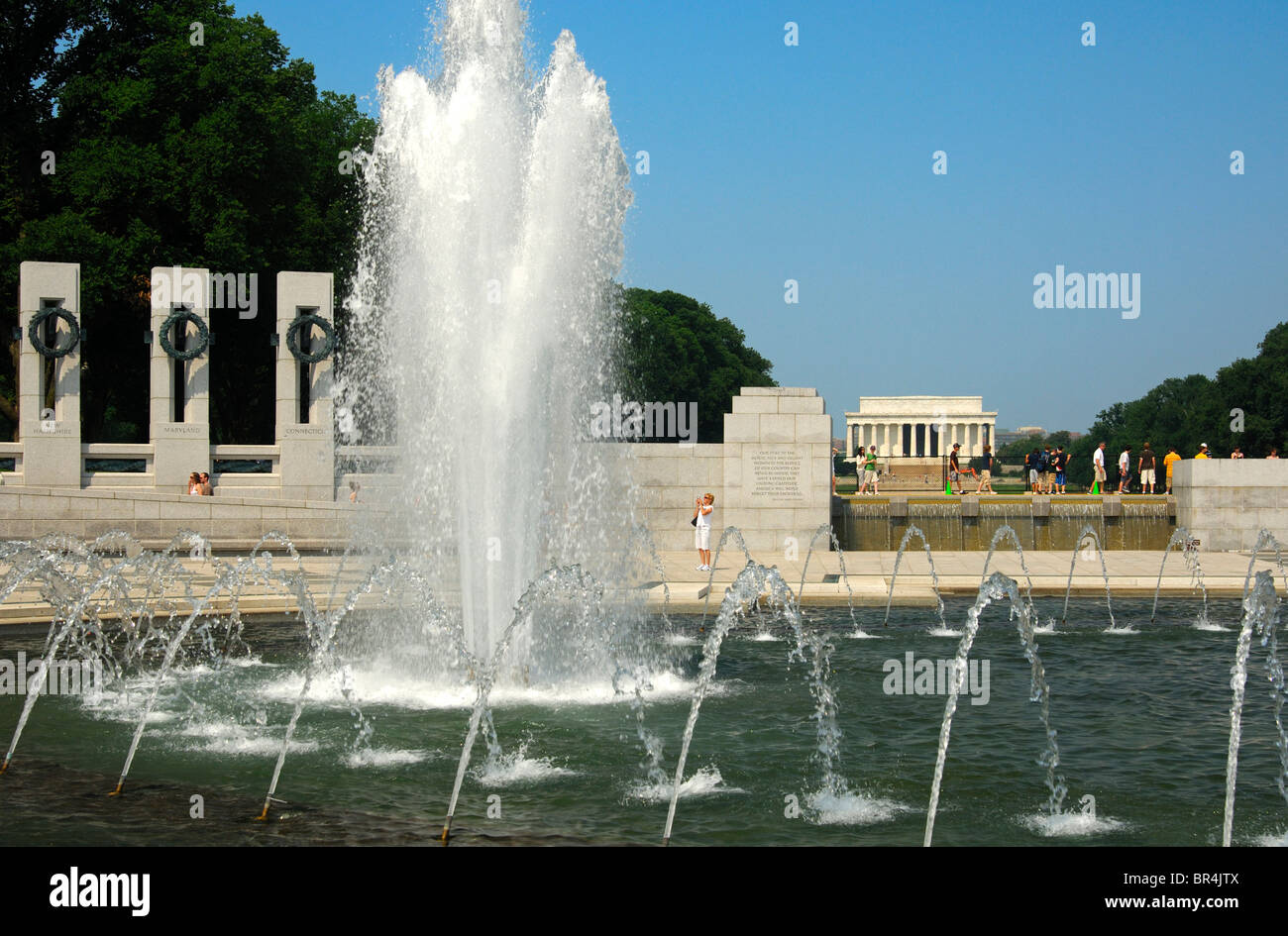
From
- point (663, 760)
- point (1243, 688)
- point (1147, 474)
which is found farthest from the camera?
point (1147, 474)

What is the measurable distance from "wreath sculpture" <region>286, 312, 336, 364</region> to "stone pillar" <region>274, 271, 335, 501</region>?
4.4 inches

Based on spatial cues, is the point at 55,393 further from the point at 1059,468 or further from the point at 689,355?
the point at 689,355

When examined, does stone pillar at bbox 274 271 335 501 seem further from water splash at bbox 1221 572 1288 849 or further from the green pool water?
water splash at bbox 1221 572 1288 849

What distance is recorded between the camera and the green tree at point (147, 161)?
1281 inches

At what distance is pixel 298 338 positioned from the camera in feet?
86.7

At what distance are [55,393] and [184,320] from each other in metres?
3.11

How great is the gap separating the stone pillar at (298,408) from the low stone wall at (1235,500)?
1835 centimetres

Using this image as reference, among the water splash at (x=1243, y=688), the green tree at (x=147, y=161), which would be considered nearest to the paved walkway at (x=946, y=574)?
the water splash at (x=1243, y=688)

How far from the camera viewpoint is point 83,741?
30.2 feet

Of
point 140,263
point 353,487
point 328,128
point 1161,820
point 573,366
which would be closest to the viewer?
point 1161,820

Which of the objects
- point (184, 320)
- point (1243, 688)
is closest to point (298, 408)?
point (184, 320)
